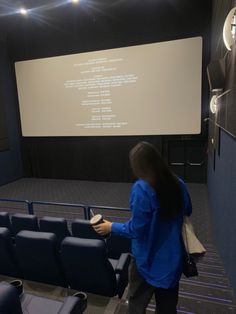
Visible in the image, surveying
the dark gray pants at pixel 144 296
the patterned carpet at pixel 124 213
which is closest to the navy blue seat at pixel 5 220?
the patterned carpet at pixel 124 213

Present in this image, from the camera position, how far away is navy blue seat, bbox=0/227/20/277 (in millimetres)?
2039

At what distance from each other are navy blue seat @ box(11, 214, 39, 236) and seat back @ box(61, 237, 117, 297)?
93 centimetres

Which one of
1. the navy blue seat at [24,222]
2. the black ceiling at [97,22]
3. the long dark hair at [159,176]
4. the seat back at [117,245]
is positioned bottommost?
the seat back at [117,245]

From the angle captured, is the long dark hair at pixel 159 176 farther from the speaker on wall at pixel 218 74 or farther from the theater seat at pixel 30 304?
the speaker on wall at pixel 218 74

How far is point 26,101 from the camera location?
675 centimetres

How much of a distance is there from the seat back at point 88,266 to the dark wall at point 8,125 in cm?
545

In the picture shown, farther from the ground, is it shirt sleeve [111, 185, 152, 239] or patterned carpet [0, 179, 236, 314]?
shirt sleeve [111, 185, 152, 239]

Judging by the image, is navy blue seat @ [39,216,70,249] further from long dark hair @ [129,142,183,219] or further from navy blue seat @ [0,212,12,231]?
long dark hair @ [129,142,183,219]

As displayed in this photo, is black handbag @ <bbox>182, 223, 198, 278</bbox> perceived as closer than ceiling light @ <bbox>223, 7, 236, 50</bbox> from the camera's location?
Yes

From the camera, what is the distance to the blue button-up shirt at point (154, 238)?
1139 mm

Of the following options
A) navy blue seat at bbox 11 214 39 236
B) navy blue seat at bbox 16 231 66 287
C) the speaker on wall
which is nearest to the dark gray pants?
navy blue seat at bbox 16 231 66 287

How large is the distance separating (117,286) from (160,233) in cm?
99

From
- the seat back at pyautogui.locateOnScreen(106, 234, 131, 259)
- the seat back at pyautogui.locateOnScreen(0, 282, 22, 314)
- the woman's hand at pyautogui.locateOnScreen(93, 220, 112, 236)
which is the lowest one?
the seat back at pyautogui.locateOnScreen(106, 234, 131, 259)

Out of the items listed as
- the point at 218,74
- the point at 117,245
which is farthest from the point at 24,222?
the point at 218,74
